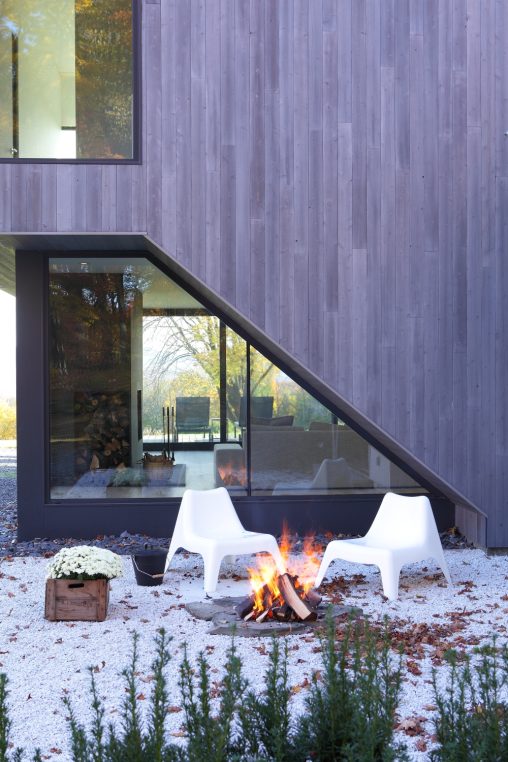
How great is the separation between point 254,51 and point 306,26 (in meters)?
0.48

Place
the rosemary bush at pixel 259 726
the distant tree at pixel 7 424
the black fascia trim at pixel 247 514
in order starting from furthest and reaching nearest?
the distant tree at pixel 7 424, the black fascia trim at pixel 247 514, the rosemary bush at pixel 259 726

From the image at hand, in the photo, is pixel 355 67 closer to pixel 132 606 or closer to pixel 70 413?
pixel 70 413

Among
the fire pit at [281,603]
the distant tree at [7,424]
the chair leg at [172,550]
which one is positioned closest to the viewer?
the fire pit at [281,603]

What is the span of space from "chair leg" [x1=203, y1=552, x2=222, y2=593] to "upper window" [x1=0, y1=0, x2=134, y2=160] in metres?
3.26

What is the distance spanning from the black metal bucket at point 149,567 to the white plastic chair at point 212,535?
130mm

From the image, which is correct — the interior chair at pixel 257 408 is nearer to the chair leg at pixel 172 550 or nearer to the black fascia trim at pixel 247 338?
the black fascia trim at pixel 247 338

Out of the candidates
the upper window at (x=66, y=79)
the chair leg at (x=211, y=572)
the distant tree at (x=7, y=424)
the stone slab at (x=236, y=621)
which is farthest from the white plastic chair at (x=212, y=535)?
the distant tree at (x=7, y=424)

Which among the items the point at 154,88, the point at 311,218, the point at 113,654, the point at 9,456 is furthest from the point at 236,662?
the point at 9,456

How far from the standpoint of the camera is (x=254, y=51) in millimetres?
7027

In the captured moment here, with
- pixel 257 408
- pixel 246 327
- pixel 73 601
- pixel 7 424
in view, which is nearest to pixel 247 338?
pixel 246 327

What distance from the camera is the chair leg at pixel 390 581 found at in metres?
5.77

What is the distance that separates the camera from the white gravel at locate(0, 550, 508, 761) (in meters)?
3.83

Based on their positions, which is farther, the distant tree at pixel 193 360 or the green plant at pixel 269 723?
the distant tree at pixel 193 360

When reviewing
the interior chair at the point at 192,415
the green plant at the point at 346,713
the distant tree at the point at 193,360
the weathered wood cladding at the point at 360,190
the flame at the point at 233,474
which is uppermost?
the weathered wood cladding at the point at 360,190
